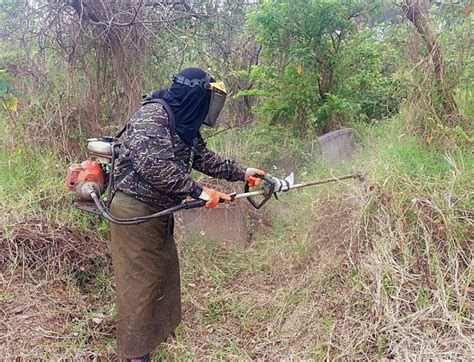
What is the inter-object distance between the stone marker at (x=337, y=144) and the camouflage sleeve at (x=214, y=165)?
1.96 meters

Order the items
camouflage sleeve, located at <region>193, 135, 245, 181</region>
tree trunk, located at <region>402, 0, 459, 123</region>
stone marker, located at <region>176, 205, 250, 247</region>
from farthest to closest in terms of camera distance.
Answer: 1. stone marker, located at <region>176, 205, 250, 247</region>
2. tree trunk, located at <region>402, 0, 459, 123</region>
3. camouflage sleeve, located at <region>193, 135, 245, 181</region>

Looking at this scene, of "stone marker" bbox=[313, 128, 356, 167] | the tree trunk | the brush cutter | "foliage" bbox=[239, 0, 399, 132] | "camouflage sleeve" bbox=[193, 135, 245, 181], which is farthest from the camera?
"stone marker" bbox=[313, 128, 356, 167]

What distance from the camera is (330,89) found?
517 cm

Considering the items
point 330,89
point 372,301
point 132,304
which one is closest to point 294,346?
point 372,301

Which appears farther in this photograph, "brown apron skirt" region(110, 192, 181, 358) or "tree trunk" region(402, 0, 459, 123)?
"tree trunk" region(402, 0, 459, 123)

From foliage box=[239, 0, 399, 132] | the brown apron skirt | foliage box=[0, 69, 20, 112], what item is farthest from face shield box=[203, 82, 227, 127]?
foliage box=[239, 0, 399, 132]

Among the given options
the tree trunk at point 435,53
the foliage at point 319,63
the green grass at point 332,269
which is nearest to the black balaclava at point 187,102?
the green grass at point 332,269

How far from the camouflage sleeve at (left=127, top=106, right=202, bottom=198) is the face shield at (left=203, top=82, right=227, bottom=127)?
36cm

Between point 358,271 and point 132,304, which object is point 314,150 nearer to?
point 358,271

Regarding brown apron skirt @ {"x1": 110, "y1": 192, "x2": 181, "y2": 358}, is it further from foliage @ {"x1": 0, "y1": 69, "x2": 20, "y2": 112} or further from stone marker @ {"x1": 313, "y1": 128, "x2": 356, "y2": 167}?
stone marker @ {"x1": 313, "y1": 128, "x2": 356, "y2": 167}

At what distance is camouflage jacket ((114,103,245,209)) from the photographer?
240cm

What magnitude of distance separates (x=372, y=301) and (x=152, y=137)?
154 cm

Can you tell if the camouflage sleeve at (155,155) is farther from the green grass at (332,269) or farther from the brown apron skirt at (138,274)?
the green grass at (332,269)

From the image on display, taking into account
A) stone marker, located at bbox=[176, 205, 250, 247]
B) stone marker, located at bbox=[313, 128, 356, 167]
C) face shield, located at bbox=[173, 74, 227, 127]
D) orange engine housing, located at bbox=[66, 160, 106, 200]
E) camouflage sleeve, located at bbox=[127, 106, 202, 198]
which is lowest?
stone marker, located at bbox=[176, 205, 250, 247]
